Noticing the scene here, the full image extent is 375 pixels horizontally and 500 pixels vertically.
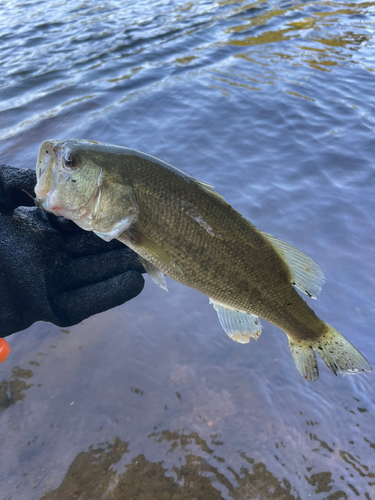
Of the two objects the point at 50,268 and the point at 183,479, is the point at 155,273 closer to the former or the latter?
the point at 50,268

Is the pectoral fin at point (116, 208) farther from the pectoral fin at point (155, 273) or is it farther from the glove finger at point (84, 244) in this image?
the glove finger at point (84, 244)

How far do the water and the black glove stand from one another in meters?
0.85

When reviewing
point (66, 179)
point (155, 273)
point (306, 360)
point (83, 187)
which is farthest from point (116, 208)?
point (306, 360)

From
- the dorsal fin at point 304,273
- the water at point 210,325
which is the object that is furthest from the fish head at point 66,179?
the water at point 210,325

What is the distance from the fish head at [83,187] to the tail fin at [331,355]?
1.71 metres

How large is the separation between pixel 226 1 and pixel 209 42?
234 inches

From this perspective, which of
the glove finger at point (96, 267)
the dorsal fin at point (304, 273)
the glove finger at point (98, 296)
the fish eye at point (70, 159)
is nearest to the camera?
the fish eye at point (70, 159)

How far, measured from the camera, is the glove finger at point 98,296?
130 inches

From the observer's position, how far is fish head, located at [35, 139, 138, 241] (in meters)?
2.57

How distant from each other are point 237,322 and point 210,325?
53.9 inches

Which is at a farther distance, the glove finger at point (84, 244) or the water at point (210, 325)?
the glove finger at point (84, 244)

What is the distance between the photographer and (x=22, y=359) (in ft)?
12.9

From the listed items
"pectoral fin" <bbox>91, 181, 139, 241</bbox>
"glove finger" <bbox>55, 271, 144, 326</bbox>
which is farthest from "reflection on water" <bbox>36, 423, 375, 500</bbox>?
"pectoral fin" <bbox>91, 181, 139, 241</bbox>

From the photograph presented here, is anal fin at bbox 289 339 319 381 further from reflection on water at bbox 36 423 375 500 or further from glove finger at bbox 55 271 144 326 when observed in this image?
glove finger at bbox 55 271 144 326
